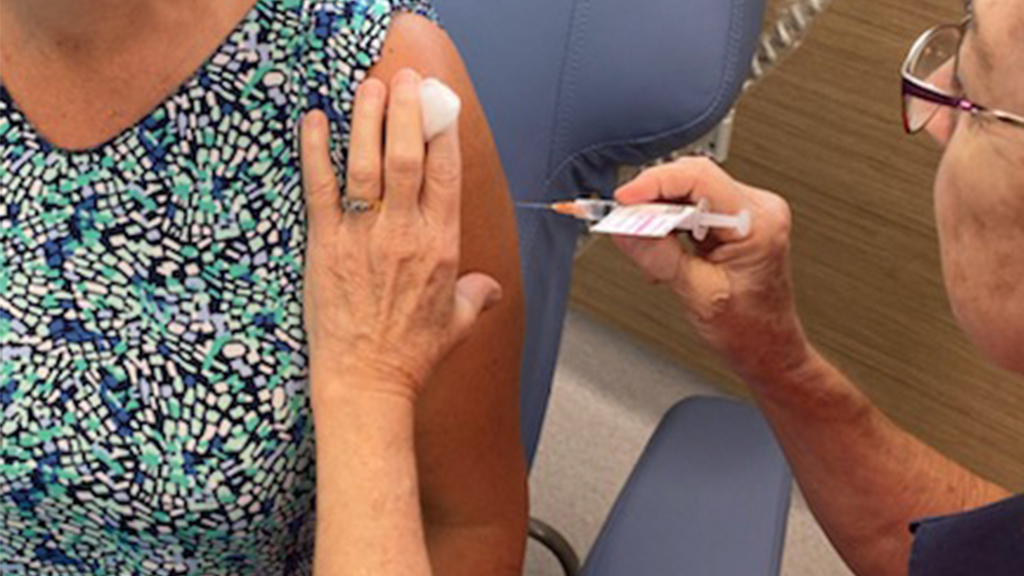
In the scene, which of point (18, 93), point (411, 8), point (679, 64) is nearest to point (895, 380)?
point (679, 64)

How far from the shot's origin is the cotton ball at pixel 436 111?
1021 mm

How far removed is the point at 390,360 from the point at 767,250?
361 millimetres

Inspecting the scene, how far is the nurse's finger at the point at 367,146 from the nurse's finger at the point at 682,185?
0.23 m

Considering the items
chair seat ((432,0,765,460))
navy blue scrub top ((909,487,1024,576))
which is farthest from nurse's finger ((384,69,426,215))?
navy blue scrub top ((909,487,1024,576))

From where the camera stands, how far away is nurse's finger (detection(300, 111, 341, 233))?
106 cm

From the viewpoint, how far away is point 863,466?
4.18ft

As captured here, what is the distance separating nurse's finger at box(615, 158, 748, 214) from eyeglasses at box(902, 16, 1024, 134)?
252 millimetres

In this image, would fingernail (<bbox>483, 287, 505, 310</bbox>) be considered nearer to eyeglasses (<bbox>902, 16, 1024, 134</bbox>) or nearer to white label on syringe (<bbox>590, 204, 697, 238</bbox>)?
white label on syringe (<bbox>590, 204, 697, 238</bbox>)

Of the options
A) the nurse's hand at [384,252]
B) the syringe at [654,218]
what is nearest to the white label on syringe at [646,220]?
the syringe at [654,218]

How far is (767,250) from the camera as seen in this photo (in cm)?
119

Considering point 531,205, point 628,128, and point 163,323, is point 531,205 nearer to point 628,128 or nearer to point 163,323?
point 628,128

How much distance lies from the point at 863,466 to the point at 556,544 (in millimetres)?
854

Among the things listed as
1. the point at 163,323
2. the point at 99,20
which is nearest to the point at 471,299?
the point at 163,323

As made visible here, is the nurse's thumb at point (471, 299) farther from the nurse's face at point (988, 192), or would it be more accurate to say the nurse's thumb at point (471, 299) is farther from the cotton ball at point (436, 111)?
the nurse's face at point (988, 192)
